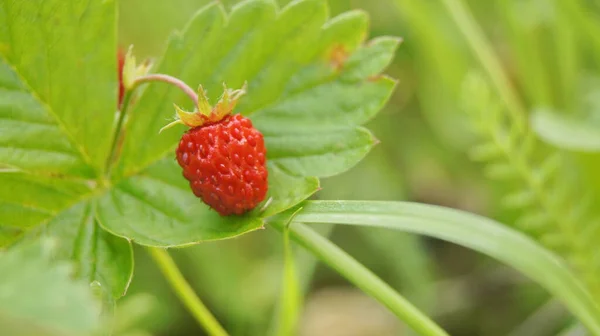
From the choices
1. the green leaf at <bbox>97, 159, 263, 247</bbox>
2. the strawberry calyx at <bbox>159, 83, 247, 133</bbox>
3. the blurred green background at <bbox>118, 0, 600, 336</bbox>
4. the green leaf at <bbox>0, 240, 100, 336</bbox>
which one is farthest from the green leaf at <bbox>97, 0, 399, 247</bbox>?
the blurred green background at <bbox>118, 0, 600, 336</bbox>

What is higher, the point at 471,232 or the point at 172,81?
the point at 172,81

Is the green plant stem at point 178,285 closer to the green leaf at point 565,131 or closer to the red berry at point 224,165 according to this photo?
the red berry at point 224,165

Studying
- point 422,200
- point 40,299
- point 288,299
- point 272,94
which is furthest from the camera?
point 422,200

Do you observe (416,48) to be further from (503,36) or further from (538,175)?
(538,175)

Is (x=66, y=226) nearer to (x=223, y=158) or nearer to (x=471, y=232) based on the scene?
(x=223, y=158)

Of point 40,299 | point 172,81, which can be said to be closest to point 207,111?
point 172,81

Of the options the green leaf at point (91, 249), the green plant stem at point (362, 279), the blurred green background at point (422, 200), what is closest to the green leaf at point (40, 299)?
the green leaf at point (91, 249)
